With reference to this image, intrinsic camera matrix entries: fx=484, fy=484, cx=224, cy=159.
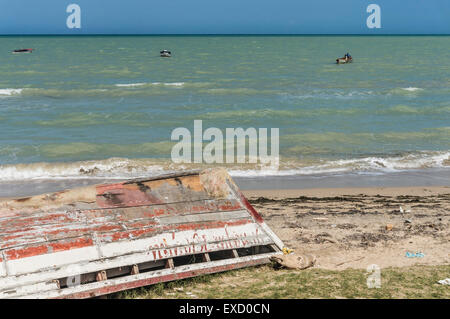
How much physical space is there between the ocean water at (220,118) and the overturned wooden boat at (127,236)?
6.67 meters

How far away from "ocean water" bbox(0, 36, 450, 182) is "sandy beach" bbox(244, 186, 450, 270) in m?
2.28

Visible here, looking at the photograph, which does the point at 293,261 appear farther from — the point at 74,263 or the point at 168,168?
the point at 168,168

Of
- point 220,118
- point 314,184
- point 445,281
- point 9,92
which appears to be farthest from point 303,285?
point 9,92

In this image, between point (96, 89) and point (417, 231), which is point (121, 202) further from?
point (96, 89)

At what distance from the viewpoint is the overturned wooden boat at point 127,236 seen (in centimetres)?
580

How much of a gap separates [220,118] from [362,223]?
1362 centimetres

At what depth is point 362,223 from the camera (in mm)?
9430

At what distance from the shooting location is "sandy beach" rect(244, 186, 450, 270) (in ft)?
25.1

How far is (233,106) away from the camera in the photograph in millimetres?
25484

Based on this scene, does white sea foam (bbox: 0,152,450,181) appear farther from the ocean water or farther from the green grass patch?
the green grass patch

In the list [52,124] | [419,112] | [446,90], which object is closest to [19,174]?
[52,124]

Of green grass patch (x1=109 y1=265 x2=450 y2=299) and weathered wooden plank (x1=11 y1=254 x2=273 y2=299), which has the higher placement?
weathered wooden plank (x1=11 y1=254 x2=273 y2=299)

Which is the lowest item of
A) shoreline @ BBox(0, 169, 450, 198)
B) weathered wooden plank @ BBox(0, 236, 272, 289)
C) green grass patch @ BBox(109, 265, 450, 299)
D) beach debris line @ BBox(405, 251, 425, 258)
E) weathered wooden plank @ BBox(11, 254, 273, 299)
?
shoreline @ BBox(0, 169, 450, 198)

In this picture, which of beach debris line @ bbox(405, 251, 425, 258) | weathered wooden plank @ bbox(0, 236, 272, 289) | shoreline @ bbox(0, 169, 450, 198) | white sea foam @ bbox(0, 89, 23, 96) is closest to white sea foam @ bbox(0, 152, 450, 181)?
shoreline @ bbox(0, 169, 450, 198)
